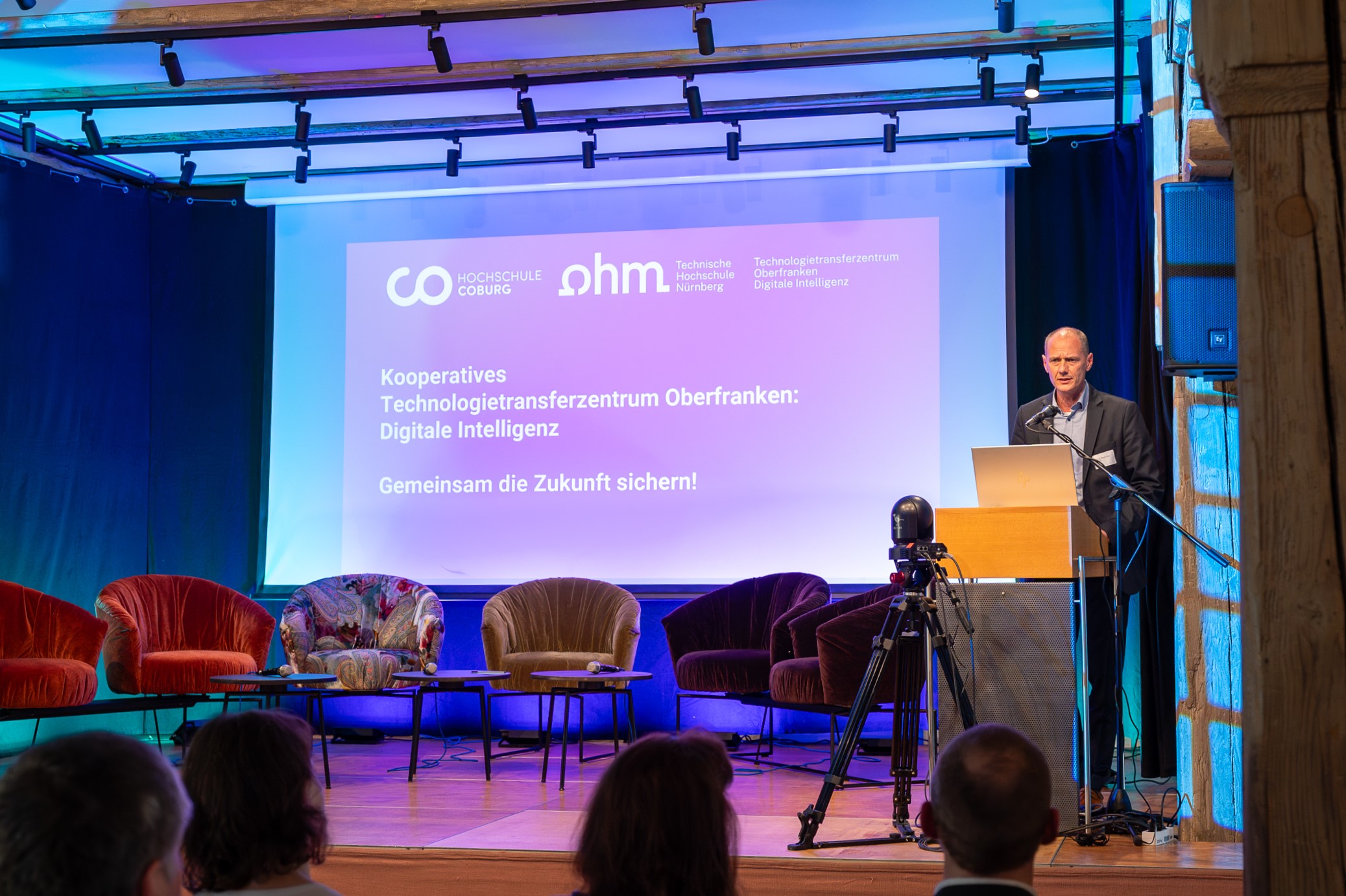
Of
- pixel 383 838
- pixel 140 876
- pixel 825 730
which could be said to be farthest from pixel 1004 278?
pixel 140 876

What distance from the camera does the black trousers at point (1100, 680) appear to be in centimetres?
478

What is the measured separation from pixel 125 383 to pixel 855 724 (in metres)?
5.95

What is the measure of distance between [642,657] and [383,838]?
3.70 m

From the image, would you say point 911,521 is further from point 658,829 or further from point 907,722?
point 658,829

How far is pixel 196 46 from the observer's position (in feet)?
21.7

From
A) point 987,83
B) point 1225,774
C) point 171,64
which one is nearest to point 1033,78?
point 987,83

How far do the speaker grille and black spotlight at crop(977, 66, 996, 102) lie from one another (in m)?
3.00

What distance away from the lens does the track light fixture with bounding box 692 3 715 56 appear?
5.89 meters

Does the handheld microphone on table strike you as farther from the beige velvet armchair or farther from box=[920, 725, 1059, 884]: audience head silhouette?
box=[920, 725, 1059, 884]: audience head silhouette

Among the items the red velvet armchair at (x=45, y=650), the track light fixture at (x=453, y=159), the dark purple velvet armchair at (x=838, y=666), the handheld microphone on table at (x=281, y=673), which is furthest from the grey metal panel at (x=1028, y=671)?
the track light fixture at (x=453, y=159)

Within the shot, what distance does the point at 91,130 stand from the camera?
282 inches

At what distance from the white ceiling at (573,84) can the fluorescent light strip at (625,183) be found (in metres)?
0.21

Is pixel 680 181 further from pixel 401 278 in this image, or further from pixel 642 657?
pixel 642 657

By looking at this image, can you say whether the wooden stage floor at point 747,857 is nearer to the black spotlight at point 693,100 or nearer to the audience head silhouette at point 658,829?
the audience head silhouette at point 658,829
